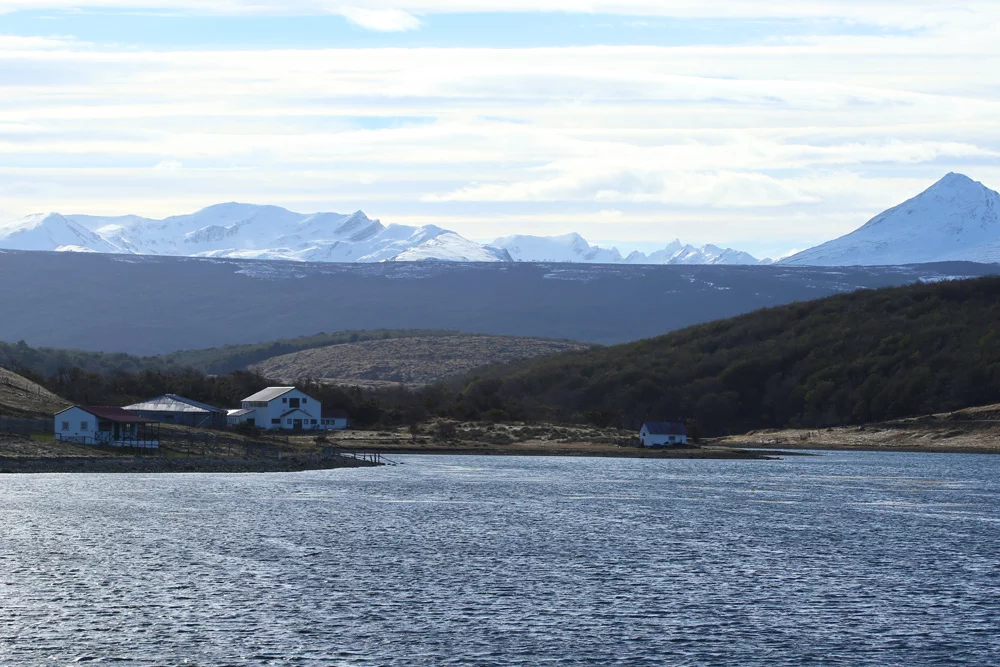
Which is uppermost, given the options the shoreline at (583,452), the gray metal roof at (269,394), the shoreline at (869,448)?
the gray metal roof at (269,394)

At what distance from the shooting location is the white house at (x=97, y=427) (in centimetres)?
9300

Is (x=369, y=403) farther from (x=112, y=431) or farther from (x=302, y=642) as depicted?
(x=302, y=642)

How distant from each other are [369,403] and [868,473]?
56.9 m

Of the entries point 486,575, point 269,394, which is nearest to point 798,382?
point 269,394

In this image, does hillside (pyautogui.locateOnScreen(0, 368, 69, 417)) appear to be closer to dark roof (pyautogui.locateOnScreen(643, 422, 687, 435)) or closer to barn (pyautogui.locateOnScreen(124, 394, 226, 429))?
barn (pyautogui.locateOnScreen(124, 394, 226, 429))

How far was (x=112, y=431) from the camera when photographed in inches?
3728

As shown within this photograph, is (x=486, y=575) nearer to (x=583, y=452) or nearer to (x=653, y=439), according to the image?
(x=583, y=452)

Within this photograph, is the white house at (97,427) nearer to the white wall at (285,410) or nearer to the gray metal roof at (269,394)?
the white wall at (285,410)

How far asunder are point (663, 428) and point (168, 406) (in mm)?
46661

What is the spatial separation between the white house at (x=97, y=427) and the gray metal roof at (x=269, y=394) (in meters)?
35.1

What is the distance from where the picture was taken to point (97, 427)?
3716 inches

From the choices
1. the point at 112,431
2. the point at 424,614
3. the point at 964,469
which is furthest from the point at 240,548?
the point at 964,469

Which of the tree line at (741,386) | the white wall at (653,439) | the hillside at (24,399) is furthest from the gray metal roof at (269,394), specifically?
the white wall at (653,439)

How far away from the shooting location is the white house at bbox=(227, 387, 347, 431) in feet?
429
